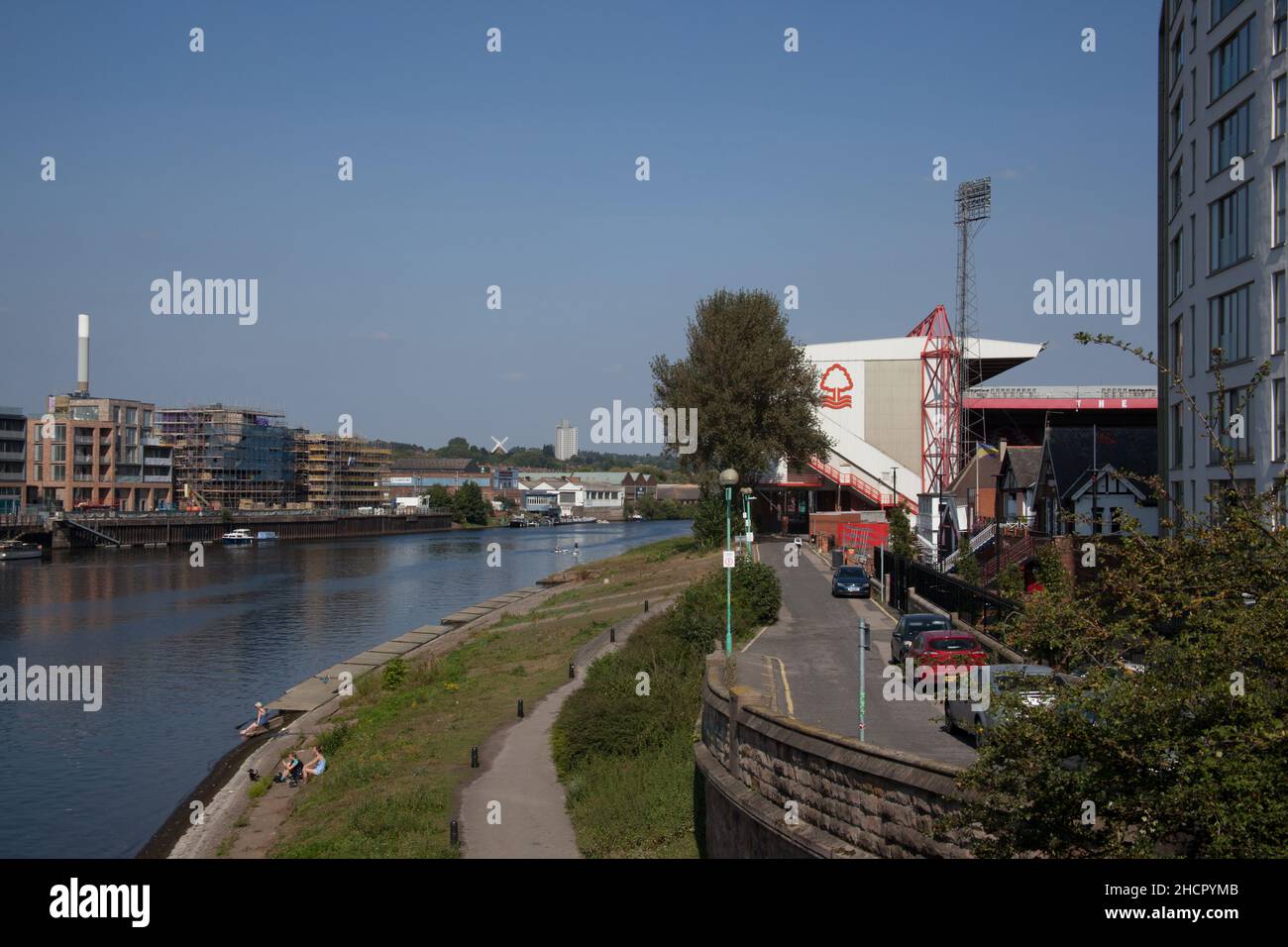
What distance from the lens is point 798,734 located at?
13.0m

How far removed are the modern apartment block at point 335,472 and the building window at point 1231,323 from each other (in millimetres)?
163772

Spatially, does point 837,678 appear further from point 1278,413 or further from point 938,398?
point 938,398

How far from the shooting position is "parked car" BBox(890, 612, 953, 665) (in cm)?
2608

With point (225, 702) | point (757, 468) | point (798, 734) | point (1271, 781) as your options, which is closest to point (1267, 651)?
point (1271, 781)

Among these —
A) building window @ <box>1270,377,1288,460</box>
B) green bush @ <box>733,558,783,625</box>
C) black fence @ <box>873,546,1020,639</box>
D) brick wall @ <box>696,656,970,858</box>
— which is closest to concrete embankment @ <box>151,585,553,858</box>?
brick wall @ <box>696,656,970,858</box>

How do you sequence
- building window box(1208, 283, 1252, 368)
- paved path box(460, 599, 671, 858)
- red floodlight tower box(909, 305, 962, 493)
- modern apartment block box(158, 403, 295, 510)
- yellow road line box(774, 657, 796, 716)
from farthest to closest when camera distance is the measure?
1. modern apartment block box(158, 403, 295, 510)
2. red floodlight tower box(909, 305, 962, 493)
3. building window box(1208, 283, 1252, 368)
4. yellow road line box(774, 657, 796, 716)
5. paved path box(460, 599, 671, 858)

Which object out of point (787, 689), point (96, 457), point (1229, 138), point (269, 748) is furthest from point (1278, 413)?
point (96, 457)

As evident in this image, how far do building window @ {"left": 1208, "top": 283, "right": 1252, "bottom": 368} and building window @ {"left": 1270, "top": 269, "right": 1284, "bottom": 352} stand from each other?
4.14 ft

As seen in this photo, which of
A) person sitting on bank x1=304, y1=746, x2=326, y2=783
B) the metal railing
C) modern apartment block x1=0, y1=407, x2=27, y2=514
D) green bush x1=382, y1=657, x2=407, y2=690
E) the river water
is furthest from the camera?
modern apartment block x1=0, y1=407, x2=27, y2=514

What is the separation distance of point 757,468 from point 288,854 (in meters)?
52.8

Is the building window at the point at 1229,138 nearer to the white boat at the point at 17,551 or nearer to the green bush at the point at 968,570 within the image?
the green bush at the point at 968,570

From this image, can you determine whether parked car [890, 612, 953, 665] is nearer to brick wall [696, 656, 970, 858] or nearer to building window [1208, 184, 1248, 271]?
brick wall [696, 656, 970, 858]

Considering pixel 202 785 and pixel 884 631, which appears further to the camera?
pixel 884 631
